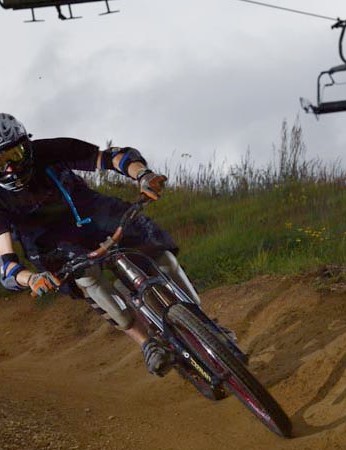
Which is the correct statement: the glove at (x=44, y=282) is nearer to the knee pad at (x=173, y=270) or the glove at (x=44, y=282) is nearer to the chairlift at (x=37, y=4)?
the knee pad at (x=173, y=270)

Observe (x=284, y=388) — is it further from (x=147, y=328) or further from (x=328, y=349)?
(x=147, y=328)

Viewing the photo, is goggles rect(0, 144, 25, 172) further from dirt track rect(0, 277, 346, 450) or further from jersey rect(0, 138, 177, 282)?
dirt track rect(0, 277, 346, 450)

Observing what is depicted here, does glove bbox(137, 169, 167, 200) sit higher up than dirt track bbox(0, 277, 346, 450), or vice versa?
glove bbox(137, 169, 167, 200)

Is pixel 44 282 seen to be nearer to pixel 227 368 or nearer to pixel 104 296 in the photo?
pixel 104 296

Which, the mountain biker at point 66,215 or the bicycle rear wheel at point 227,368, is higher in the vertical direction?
the mountain biker at point 66,215

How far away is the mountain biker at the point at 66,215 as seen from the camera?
5.80m

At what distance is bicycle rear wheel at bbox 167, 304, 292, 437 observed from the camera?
5.04 m

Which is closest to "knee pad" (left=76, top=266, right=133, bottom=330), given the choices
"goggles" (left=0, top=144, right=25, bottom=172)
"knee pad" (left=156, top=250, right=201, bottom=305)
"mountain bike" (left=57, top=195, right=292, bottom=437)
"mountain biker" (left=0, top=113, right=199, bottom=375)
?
"mountain biker" (left=0, top=113, right=199, bottom=375)

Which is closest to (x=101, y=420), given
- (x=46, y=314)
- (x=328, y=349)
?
(x=328, y=349)

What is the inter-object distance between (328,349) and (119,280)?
6.56ft

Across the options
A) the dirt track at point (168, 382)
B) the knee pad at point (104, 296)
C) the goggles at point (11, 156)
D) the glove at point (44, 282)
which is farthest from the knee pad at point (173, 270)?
the goggles at point (11, 156)

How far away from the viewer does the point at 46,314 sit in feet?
34.9

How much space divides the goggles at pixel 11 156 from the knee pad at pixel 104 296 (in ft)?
3.07

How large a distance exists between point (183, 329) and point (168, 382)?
2.42 m
